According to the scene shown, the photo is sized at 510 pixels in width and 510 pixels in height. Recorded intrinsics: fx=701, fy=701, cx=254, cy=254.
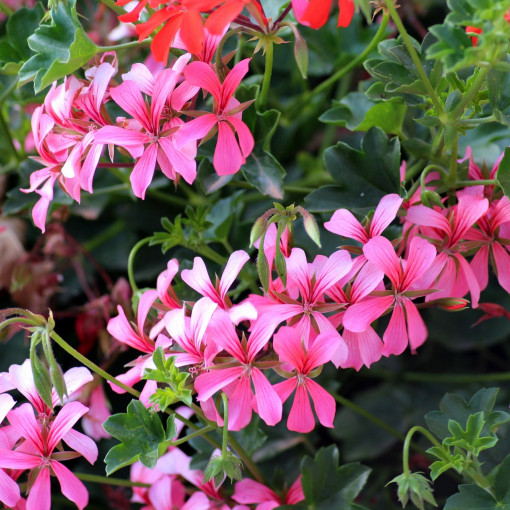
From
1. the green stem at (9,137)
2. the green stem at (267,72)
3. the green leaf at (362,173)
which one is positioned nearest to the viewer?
the green stem at (267,72)

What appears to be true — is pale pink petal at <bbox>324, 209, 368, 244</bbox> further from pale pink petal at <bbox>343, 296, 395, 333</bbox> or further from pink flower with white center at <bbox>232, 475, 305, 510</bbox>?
pink flower with white center at <bbox>232, 475, 305, 510</bbox>

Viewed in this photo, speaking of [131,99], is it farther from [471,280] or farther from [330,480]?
[330,480]

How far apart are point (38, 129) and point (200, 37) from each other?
0.84 ft

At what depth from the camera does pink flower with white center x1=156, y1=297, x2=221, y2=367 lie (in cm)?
73

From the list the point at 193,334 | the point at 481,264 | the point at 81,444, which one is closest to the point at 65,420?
the point at 81,444

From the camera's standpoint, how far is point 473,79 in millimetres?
773

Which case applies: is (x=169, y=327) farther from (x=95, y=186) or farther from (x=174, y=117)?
(x=95, y=186)

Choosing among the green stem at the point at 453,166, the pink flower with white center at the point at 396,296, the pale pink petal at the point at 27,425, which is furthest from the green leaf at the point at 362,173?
the pale pink petal at the point at 27,425

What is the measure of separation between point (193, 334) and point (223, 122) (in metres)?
0.23

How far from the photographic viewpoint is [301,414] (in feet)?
2.39

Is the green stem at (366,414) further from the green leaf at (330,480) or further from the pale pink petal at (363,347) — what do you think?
the pale pink petal at (363,347)

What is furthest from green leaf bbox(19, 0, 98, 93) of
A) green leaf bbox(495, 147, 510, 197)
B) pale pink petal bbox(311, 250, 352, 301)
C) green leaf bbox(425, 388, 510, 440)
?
green leaf bbox(425, 388, 510, 440)

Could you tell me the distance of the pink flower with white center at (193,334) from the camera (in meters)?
0.73

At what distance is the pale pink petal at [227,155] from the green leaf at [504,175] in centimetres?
28
